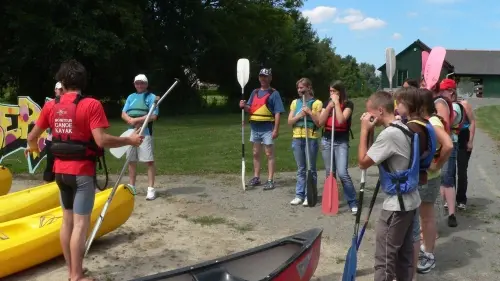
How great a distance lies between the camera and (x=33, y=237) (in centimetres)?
475

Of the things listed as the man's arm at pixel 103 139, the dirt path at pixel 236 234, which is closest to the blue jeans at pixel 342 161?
the dirt path at pixel 236 234

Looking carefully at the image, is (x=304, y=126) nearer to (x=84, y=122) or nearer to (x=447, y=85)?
(x=447, y=85)

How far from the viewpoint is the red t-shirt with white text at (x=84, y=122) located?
4027 mm

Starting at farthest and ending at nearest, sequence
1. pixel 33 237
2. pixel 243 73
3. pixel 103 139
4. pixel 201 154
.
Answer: pixel 201 154, pixel 243 73, pixel 33 237, pixel 103 139

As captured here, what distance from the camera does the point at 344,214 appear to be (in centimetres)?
684

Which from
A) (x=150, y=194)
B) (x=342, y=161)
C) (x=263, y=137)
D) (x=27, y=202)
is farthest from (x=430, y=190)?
(x=27, y=202)

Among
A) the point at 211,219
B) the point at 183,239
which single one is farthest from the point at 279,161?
the point at 183,239

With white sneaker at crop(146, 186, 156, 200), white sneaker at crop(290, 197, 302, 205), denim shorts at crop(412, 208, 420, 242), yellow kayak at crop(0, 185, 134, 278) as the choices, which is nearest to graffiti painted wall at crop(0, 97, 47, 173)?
white sneaker at crop(146, 186, 156, 200)

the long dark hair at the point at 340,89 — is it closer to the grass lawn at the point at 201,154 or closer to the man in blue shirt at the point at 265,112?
the man in blue shirt at the point at 265,112

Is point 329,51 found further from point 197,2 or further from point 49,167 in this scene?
point 49,167

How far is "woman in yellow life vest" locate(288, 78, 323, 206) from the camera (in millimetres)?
6969

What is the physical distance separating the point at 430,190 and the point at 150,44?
25.9 metres

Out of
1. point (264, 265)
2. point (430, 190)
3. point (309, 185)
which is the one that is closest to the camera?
point (264, 265)

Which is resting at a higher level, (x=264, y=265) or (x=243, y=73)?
(x=243, y=73)
